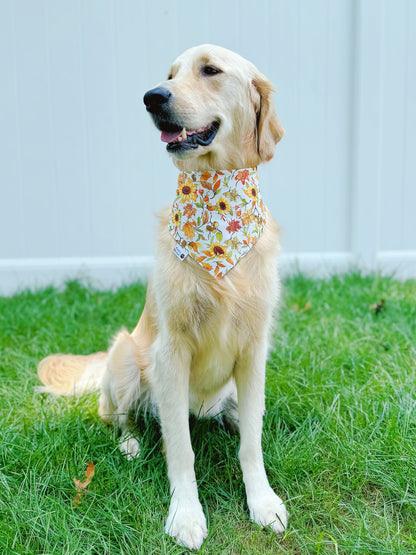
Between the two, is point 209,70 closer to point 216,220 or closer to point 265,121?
point 265,121

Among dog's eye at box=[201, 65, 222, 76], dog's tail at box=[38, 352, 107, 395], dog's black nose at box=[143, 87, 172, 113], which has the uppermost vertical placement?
dog's eye at box=[201, 65, 222, 76]

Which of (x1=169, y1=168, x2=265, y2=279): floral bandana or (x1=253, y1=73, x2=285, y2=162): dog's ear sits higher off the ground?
(x1=253, y1=73, x2=285, y2=162): dog's ear

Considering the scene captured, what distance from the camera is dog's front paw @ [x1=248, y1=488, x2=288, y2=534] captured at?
1677mm

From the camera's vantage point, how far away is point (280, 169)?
434 cm

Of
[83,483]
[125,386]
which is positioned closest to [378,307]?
[125,386]

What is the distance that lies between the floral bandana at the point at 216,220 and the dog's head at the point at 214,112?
0.05 m

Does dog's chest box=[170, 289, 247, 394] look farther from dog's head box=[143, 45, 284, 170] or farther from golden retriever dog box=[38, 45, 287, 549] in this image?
dog's head box=[143, 45, 284, 170]

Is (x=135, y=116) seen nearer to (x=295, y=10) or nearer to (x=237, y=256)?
(x=295, y=10)

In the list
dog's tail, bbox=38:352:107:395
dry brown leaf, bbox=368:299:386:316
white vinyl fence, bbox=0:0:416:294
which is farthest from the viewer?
white vinyl fence, bbox=0:0:416:294

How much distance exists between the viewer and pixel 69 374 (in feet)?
8.28

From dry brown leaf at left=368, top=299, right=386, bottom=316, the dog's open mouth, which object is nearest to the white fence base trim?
dry brown leaf at left=368, top=299, right=386, bottom=316

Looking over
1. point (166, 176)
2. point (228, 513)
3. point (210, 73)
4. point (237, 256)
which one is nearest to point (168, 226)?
point (237, 256)

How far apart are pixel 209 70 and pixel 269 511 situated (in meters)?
1.39

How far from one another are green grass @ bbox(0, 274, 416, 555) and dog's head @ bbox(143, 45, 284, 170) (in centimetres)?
103
